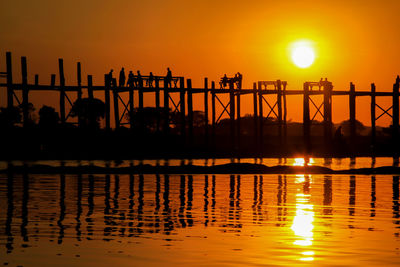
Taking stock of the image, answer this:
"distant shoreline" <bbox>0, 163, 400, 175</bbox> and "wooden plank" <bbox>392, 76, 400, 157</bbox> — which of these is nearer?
"distant shoreline" <bbox>0, 163, 400, 175</bbox>

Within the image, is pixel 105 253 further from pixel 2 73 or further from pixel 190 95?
pixel 190 95

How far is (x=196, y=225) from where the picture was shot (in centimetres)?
1435

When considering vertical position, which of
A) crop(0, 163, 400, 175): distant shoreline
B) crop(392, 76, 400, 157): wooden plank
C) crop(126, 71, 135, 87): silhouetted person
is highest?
crop(126, 71, 135, 87): silhouetted person

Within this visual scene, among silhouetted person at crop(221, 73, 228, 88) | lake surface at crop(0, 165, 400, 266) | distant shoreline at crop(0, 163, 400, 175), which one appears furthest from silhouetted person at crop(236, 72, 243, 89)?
lake surface at crop(0, 165, 400, 266)

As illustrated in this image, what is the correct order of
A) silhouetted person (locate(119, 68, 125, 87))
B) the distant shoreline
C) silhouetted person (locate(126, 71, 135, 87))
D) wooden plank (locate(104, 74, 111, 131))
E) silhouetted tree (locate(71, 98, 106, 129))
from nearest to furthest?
1. the distant shoreline
2. wooden plank (locate(104, 74, 111, 131))
3. silhouetted person (locate(119, 68, 125, 87))
4. silhouetted person (locate(126, 71, 135, 87))
5. silhouetted tree (locate(71, 98, 106, 129))

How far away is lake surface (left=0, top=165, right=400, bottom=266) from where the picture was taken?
1088 cm

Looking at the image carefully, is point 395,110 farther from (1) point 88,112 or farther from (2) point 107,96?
(1) point 88,112

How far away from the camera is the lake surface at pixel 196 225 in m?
10.9

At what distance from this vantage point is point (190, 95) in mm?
49750

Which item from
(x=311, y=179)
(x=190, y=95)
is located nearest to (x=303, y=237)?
(x=311, y=179)

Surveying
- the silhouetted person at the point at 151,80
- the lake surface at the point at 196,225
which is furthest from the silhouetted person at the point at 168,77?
the lake surface at the point at 196,225

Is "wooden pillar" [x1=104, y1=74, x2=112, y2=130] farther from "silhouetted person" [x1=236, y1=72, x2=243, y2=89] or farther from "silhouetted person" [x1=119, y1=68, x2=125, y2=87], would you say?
"silhouetted person" [x1=236, y1=72, x2=243, y2=89]

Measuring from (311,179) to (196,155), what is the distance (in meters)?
23.7

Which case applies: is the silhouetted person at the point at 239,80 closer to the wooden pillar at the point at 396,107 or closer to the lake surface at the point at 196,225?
the wooden pillar at the point at 396,107
